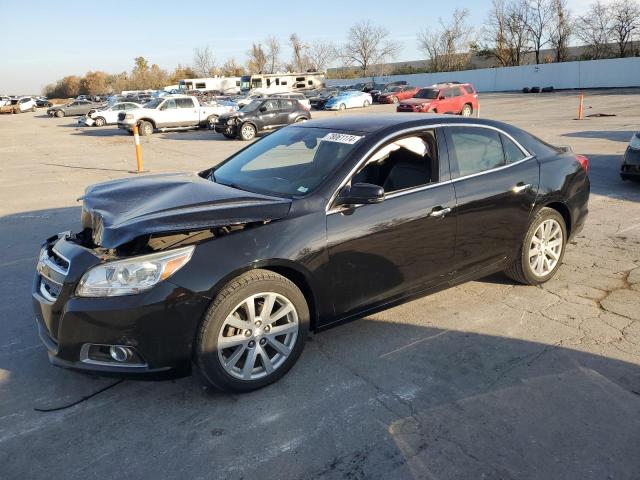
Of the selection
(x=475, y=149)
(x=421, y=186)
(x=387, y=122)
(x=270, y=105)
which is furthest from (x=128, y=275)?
(x=270, y=105)

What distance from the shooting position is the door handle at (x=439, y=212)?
12.8 ft

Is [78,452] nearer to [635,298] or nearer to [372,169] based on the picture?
[372,169]

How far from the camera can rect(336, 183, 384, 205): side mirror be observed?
11.4 ft

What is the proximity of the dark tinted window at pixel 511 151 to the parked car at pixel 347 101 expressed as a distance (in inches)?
1378

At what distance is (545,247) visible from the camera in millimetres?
4879

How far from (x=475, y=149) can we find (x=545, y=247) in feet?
4.19

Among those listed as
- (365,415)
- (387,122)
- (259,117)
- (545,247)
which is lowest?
(365,415)

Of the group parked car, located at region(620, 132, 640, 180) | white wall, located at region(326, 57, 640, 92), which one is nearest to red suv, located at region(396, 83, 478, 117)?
parked car, located at region(620, 132, 640, 180)

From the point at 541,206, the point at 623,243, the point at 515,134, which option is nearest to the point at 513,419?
the point at 541,206

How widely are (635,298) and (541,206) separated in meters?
1.15

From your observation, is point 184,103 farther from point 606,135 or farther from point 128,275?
point 128,275

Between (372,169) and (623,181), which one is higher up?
(372,169)

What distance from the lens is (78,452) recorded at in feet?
9.20

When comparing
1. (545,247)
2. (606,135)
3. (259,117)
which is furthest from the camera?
(259,117)
